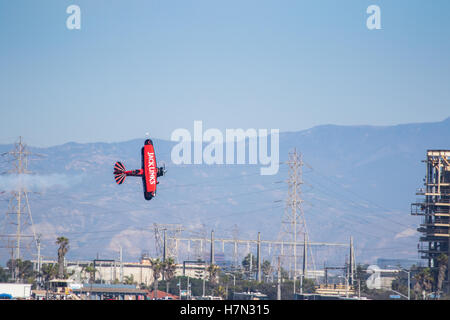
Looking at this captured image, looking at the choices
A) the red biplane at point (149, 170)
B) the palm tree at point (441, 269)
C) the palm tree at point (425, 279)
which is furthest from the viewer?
the palm tree at point (441, 269)

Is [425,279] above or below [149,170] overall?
below

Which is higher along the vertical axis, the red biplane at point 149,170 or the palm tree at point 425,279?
the red biplane at point 149,170

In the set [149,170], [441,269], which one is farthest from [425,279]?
[149,170]

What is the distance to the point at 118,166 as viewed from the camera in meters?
98.6

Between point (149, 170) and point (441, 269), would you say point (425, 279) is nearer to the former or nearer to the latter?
point (441, 269)

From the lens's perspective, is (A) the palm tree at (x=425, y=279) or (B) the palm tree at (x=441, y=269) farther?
(B) the palm tree at (x=441, y=269)

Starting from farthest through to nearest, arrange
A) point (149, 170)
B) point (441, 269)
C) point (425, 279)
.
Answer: point (441, 269)
point (425, 279)
point (149, 170)

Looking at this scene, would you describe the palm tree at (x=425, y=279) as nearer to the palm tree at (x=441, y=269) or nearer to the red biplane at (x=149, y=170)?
the palm tree at (x=441, y=269)

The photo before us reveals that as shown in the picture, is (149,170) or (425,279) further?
(425,279)

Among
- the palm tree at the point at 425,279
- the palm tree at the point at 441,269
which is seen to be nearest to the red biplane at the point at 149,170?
the palm tree at the point at 425,279

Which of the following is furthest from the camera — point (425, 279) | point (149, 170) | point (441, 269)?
point (441, 269)

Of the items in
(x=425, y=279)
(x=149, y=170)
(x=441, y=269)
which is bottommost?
(x=425, y=279)
